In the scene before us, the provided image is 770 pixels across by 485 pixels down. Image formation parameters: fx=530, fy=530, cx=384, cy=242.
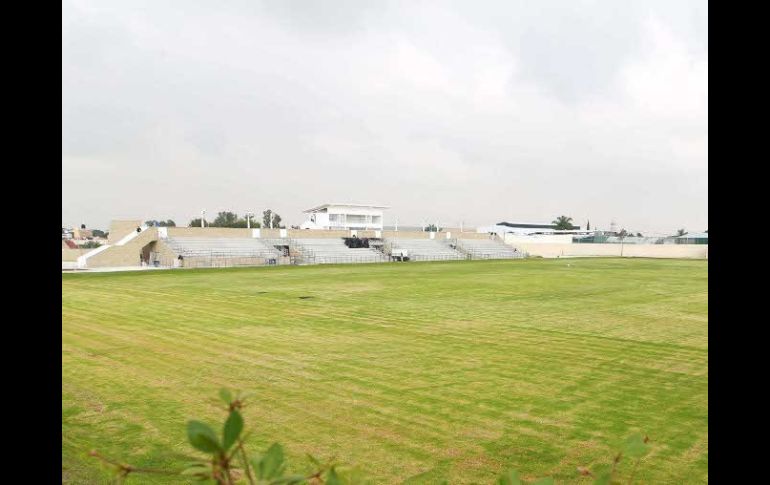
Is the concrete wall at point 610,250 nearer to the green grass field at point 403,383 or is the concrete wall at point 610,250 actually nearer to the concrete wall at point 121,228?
the concrete wall at point 121,228

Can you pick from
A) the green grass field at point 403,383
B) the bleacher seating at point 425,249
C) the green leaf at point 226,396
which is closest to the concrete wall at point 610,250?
the bleacher seating at point 425,249

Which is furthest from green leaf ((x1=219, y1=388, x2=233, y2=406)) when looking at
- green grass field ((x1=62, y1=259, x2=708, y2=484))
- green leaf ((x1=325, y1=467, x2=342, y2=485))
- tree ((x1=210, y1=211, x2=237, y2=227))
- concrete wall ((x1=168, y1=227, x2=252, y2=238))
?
tree ((x1=210, y1=211, x2=237, y2=227))

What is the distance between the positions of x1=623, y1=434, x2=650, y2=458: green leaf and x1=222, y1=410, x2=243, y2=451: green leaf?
2.28ft

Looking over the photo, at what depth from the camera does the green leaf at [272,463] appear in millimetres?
948

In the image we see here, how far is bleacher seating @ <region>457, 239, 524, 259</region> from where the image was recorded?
57.5 metres

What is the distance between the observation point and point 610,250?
209 ft

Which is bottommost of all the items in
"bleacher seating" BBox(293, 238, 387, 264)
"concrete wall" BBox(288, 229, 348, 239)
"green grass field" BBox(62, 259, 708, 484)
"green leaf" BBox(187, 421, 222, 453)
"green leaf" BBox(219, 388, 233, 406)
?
"green grass field" BBox(62, 259, 708, 484)

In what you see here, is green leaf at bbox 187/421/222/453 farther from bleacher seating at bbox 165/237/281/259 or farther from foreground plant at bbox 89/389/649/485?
bleacher seating at bbox 165/237/281/259

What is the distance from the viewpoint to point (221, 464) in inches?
33.7

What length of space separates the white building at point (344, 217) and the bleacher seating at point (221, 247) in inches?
786

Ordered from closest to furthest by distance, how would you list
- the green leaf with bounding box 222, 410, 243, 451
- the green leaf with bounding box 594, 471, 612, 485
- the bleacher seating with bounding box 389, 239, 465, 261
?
the green leaf with bounding box 222, 410, 243, 451
the green leaf with bounding box 594, 471, 612, 485
the bleacher seating with bounding box 389, 239, 465, 261

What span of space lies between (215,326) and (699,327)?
1213 centimetres
